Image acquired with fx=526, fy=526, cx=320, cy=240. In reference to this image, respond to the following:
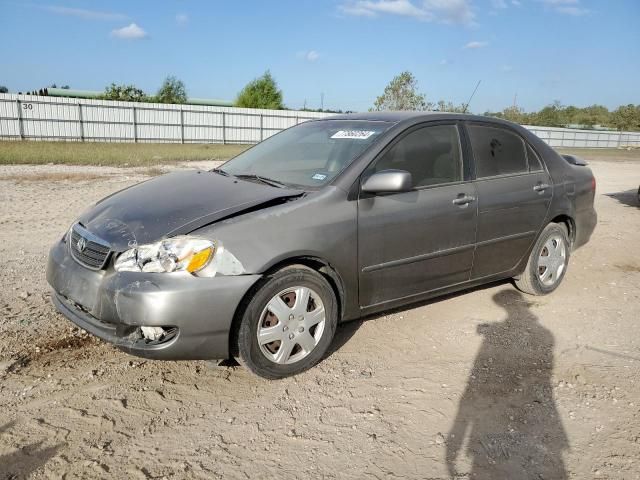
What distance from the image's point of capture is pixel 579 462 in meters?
2.63

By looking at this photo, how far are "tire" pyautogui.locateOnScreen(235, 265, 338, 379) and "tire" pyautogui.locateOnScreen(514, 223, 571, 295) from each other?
2.33 m

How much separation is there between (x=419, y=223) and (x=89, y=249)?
222 centimetres

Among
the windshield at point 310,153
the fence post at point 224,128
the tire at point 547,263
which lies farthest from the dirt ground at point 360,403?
the fence post at point 224,128

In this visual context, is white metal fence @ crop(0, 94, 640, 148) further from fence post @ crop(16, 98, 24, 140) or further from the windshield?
the windshield

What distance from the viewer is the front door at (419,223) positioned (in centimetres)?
362

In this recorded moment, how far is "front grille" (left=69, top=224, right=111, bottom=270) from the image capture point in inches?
122

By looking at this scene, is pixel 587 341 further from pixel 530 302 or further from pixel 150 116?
pixel 150 116

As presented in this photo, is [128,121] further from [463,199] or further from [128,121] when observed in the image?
[463,199]

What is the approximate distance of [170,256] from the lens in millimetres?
2971

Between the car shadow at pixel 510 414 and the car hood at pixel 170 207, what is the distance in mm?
1744

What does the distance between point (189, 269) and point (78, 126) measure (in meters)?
28.2

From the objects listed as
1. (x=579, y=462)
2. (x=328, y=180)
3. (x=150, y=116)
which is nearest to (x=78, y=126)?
(x=150, y=116)

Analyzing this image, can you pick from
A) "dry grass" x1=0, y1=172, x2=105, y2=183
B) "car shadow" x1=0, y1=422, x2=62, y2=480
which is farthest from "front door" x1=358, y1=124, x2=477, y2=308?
"dry grass" x1=0, y1=172, x2=105, y2=183

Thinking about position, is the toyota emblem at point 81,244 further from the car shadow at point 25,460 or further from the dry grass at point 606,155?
the dry grass at point 606,155
